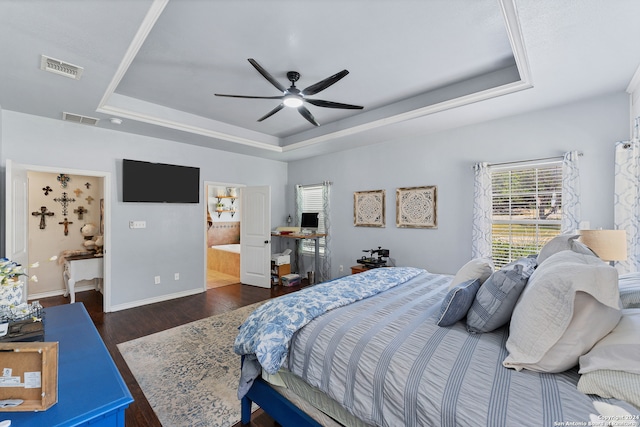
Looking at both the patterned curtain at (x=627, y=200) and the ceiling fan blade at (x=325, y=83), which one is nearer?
the ceiling fan blade at (x=325, y=83)

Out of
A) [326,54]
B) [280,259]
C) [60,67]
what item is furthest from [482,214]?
[60,67]

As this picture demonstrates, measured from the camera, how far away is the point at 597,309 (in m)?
1.07

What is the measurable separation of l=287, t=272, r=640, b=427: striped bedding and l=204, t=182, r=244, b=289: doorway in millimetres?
4978

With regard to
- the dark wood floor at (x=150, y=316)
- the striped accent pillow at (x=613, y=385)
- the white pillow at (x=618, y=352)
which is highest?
the white pillow at (x=618, y=352)

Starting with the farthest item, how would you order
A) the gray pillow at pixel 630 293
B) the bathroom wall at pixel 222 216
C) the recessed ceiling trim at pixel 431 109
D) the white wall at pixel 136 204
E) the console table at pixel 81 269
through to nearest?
1. the bathroom wall at pixel 222 216
2. the console table at pixel 81 269
3. the white wall at pixel 136 204
4. the recessed ceiling trim at pixel 431 109
5. the gray pillow at pixel 630 293

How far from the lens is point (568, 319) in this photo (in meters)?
1.08

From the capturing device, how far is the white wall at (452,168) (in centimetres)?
296

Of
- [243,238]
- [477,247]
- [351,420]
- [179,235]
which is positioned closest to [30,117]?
[179,235]

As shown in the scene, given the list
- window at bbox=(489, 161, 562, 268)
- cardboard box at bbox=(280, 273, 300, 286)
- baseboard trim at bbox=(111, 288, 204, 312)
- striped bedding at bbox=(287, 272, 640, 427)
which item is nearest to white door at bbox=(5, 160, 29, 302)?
baseboard trim at bbox=(111, 288, 204, 312)

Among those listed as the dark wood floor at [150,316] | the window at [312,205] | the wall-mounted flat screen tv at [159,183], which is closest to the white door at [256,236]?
the dark wood floor at [150,316]

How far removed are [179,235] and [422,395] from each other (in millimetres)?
4572

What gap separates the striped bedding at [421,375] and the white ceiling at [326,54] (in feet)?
6.63

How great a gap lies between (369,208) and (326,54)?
2.76 meters

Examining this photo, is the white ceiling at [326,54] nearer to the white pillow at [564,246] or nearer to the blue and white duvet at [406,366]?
the white pillow at [564,246]
